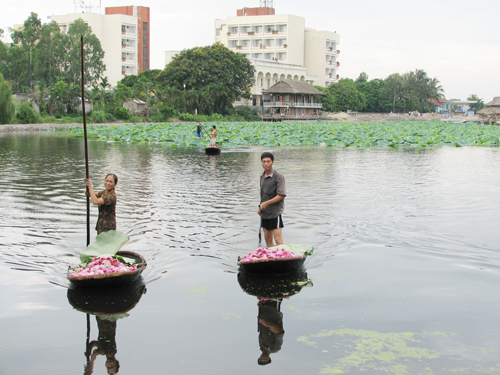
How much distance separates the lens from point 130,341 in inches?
177

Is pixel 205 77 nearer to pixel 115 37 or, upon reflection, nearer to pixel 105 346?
pixel 115 37

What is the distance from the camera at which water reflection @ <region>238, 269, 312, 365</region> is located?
446 centimetres

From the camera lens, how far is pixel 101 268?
538cm

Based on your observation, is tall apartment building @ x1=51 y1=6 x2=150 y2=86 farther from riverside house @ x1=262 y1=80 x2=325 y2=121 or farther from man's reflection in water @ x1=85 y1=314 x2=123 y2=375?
man's reflection in water @ x1=85 y1=314 x2=123 y2=375

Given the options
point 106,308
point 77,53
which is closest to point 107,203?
point 106,308

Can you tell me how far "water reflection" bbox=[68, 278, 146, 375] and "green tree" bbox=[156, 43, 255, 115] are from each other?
51.0 m

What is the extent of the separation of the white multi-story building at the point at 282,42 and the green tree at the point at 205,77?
15.7 m

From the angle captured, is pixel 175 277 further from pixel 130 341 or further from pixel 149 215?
pixel 149 215

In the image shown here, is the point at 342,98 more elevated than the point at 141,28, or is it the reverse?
the point at 141,28

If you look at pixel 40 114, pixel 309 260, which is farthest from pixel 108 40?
pixel 309 260

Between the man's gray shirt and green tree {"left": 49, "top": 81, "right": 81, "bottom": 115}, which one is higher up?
green tree {"left": 49, "top": 81, "right": 81, "bottom": 115}

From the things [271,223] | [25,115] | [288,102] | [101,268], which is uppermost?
[288,102]

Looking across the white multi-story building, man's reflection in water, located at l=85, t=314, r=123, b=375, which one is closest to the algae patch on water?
man's reflection in water, located at l=85, t=314, r=123, b=375

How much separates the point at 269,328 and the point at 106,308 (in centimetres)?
158
